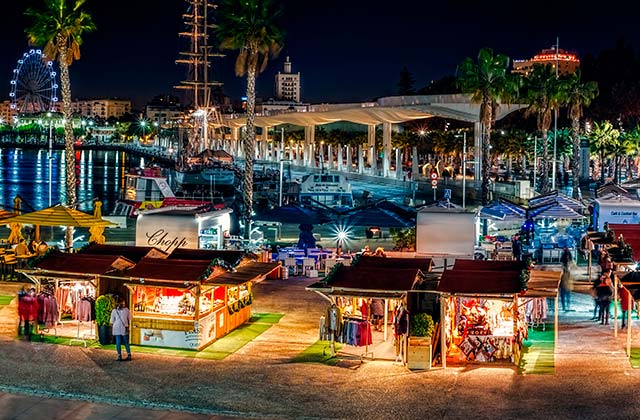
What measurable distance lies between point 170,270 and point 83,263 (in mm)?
2221

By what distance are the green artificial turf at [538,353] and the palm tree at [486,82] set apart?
30614mm

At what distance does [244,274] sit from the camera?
20484 millimetres

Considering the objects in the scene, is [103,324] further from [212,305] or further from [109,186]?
[109,186]

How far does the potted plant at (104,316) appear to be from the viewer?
1909 centimetres

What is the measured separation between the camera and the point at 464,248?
2995cm

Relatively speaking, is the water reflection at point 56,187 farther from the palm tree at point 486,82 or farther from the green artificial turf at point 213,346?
the green artificial turf at point 213,346

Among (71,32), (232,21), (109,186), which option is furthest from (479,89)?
(109,186)

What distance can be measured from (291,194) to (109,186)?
55.2 meters

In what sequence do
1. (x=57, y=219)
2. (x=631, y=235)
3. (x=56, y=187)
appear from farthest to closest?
1. (x=56, y=187)
2. (x=57, y=219)
3. (x=631, y=235)

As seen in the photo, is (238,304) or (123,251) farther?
(123,251)

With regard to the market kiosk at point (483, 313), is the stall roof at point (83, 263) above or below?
above

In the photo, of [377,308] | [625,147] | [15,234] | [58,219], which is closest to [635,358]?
[377,308]

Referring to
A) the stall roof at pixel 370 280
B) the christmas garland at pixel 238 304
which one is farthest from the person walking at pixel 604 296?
the christmas garland at pixel 238 304

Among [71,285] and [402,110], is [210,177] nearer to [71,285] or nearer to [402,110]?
[402,110]
